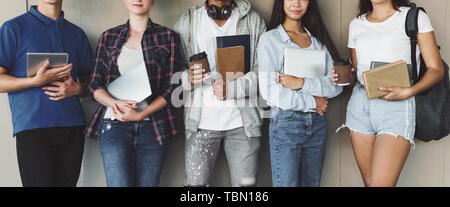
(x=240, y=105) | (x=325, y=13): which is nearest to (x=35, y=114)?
(x=240, y=105)

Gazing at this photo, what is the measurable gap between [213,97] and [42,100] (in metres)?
0.99

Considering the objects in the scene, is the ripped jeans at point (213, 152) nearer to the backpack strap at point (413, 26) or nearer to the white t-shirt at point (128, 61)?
the white t-shirt at point (128, 61)

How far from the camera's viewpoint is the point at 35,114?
2258mm

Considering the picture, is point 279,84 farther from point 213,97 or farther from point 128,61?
point 128,61

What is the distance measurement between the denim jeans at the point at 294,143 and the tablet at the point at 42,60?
1254 millimetres

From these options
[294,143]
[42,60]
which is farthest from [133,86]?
[294,143]

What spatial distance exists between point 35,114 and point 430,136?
2.27m

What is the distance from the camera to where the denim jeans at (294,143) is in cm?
225

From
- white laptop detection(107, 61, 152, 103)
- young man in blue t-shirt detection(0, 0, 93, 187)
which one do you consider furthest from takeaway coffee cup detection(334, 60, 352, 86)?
young man in blue t-shirt detection(0, 0, 93, 187)

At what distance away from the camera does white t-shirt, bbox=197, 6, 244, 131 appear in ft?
7.74

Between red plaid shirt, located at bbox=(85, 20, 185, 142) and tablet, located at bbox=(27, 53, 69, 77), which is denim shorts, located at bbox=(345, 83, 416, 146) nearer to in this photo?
red plaid shirt, located at bbox=(85, 20, 185, 142)

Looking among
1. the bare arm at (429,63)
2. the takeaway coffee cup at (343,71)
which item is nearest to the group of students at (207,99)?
the bare arm at (429,63)


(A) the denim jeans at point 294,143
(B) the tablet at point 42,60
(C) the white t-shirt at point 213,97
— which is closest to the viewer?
(B) the tablet at point 42,60

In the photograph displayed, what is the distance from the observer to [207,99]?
2396mm
